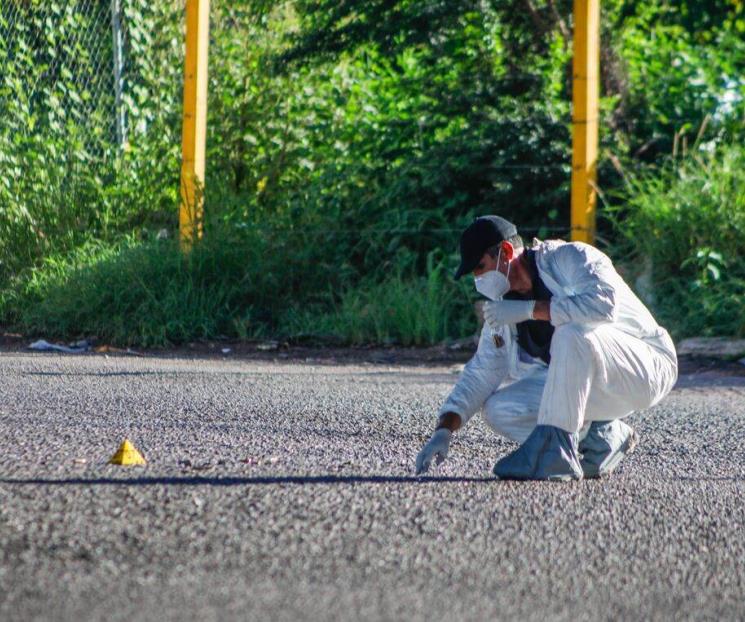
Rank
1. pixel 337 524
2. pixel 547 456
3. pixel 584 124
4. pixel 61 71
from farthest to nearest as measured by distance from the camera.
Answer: pixel 61 71 < pixel 584 124 < pixel 547 456 < pixel 337 524

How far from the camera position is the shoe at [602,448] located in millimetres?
4820

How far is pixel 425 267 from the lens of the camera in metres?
11.1

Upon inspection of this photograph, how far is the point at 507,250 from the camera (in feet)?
15.0

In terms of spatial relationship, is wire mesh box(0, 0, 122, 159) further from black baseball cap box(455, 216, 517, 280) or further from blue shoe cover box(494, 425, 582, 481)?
blue shoe cover box(494, 425, 582, 481)

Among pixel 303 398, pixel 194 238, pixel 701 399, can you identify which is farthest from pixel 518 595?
pixel 194 238

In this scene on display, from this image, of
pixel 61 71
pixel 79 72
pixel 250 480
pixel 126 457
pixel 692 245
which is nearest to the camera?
pixel 250 480

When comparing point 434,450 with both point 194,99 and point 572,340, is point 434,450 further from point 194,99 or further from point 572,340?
point 194,99

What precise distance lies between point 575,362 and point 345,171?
739cm

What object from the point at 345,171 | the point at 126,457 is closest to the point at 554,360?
the point at 126,457

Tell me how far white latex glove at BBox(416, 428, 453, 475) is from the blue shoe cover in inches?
10.2

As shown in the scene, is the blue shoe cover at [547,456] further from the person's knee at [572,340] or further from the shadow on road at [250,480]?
the person's knee at [572,340]

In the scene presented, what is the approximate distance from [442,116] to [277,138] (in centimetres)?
165

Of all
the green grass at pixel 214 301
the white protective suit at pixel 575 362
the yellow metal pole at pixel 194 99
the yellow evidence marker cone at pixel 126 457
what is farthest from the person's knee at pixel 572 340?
the yellow metal pole at pixel 194 99

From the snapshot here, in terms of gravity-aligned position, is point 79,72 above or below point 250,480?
above
